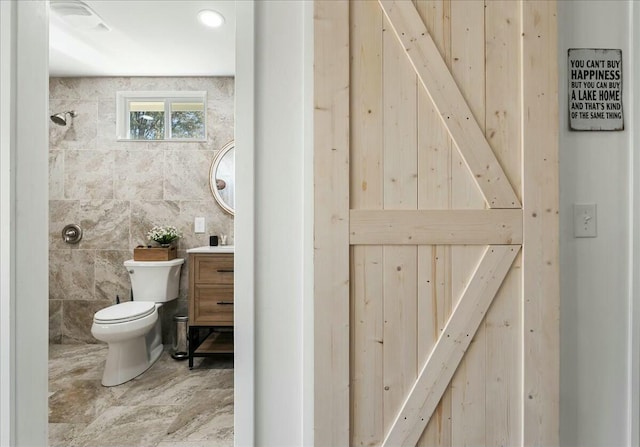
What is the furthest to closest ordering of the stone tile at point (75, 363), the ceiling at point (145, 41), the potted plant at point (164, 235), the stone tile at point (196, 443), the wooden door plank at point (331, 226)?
the potted plant at point (164, 235) < the stone tile at point (75, 363) < the ceiling at point (145, 41) < the stone tile at point (196, 443) < the wooden door plank at point (331, 226)

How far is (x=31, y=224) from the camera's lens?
50.8 inches

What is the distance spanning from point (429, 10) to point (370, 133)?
48 cm

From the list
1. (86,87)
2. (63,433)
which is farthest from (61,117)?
(63,433)

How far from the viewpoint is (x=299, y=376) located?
1.23m

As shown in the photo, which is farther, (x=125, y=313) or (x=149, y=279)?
(x=149, y=279)

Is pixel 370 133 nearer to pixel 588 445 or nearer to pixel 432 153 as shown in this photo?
pixel 432 153

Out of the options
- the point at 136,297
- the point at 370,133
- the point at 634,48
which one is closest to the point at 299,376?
the point at 370,133

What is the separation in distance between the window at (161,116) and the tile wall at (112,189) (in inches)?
2.7

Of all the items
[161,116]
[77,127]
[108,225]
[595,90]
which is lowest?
[108,225]

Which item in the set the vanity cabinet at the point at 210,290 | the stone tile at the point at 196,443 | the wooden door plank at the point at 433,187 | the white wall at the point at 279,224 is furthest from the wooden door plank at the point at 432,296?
the vanity cabinet at the point at 210,290

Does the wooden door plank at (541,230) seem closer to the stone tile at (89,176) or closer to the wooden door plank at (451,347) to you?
the wooden door plank at (451,347)

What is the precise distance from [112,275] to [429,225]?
3014 mm

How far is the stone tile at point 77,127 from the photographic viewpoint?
311 centimetres

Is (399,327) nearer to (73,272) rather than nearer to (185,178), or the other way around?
(185,178)
